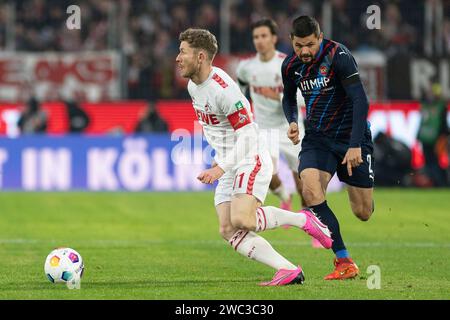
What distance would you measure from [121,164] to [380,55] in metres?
6.43

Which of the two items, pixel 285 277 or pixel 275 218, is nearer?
pixel 285 277

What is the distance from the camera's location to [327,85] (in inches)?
364

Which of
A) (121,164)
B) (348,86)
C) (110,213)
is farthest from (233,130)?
(121,164)

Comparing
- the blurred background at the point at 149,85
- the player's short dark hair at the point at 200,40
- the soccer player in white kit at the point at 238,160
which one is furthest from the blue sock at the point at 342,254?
the blurred background at the point at 149,85

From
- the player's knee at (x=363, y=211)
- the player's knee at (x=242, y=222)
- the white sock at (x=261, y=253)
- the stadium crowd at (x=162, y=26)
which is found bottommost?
the white sock at (x=261, y=253)

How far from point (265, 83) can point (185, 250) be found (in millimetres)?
2709

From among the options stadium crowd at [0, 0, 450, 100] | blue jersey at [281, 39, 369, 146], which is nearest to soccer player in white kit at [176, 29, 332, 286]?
blue jersey at [281, 39, 369, 146]

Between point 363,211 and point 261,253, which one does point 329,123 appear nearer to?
point 363,211

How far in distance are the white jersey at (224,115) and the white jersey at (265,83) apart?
4.43 metres

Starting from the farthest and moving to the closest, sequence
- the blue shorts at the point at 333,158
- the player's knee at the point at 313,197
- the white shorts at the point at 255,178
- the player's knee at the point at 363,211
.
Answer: the player's knee at the point at 363,211
the blue shorts at the point at 333,158
the player's knee at the point at 313,197
the white shorts at the point at 255,178

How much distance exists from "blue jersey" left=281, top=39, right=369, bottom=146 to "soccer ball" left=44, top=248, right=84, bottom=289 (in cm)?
245

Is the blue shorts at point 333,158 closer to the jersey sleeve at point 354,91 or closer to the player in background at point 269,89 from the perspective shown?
the jersey sleeve at point 354,91

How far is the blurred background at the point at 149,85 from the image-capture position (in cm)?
2097

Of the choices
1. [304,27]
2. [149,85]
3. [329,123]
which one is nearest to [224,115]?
[304,27]
